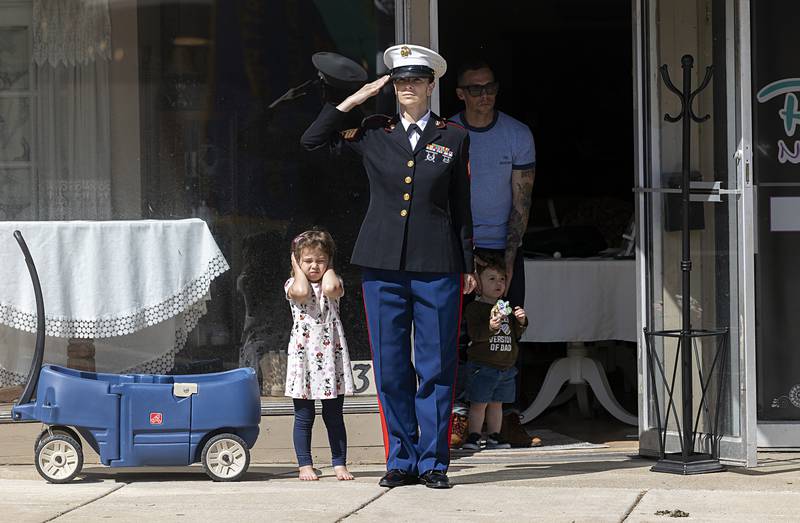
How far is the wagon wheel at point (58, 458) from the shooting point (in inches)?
263

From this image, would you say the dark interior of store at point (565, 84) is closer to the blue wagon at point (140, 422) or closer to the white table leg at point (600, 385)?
the white table leg at point (600, 385)

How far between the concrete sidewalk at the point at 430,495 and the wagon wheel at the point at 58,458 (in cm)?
6

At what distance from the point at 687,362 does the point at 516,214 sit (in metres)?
1.27

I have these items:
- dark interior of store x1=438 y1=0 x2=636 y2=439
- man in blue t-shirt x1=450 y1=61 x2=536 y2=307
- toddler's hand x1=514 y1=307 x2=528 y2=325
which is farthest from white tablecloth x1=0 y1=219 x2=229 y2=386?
dark interior of store x1=438 y1=0 x2=636 y2=439

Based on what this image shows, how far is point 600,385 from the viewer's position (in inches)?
342

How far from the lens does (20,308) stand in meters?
7.38

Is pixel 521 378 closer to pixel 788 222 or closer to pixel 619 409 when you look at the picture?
pixel 619 409

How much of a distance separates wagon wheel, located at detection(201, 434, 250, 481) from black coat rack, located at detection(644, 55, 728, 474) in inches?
75.8

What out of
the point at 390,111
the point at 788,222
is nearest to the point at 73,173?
the point at 390,111

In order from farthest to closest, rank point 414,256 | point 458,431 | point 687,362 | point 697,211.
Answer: point 458,431 < point 697,211 < point 687,362 < point 414,256

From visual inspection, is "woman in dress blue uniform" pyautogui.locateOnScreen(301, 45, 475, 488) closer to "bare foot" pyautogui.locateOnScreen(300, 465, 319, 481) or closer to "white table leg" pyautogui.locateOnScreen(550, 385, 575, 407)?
"bare foot" pyautogui.locateOnScreen(300, 465, 319, 481)

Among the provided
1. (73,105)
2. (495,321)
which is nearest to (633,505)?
(495,321)

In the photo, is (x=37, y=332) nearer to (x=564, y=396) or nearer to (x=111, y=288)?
(x=111, y=288)

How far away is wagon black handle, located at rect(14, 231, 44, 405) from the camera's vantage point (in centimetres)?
685
